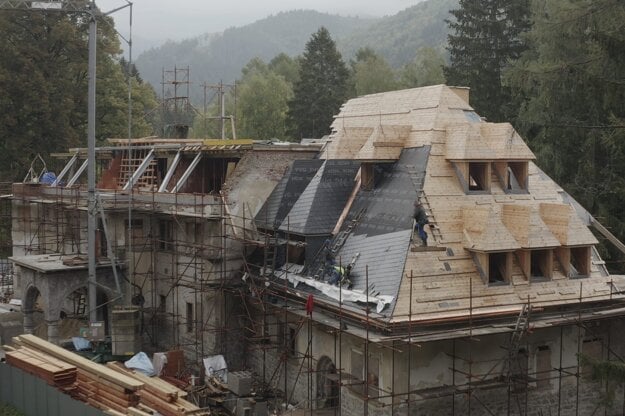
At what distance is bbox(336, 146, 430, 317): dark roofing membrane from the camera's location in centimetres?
2488

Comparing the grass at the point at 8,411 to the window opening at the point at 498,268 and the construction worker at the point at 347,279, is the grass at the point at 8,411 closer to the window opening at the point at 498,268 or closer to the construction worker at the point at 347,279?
the construction worker at the point at 347,279

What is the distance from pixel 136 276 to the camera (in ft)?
115

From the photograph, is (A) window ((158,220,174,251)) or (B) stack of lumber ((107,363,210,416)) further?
(A) window ((158,220,174,251))

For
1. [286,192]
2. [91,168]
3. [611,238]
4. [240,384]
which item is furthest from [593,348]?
[91,168]

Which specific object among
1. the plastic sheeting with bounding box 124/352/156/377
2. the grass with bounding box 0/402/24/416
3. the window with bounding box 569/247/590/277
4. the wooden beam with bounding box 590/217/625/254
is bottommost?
the grass with bounding box 0/402/24/416

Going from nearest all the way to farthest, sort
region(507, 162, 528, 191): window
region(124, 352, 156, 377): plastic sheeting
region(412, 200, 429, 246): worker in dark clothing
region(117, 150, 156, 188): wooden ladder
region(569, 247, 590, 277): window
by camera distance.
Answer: region(412, 200, 429, 246): worker in dark clothing → region(569, 247, 590, 277): window → region(507, 162, 528, 191): window → region(124, 352, 156, 377): plastic sheeting → region(117, 150, 156, 188): wooden ladder

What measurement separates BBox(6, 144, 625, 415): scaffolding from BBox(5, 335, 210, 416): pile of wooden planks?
4230mm

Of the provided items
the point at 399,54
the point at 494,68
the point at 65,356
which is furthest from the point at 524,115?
the point at 399,54

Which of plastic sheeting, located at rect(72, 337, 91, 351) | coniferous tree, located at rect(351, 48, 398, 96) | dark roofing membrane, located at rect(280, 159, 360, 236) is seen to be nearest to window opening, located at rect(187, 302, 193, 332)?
plastic sheeting, located at rect(72, 337, 91, 351)

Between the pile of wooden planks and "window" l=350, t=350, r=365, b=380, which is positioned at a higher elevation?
"window" l=350, t=350, r=365, b=380

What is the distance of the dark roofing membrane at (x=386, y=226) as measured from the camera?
81.6 feet

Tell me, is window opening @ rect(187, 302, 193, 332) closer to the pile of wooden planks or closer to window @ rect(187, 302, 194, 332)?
window @ rect(187, 302, 194, 332)

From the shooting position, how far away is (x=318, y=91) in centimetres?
7012

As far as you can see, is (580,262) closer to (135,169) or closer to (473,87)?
(135,169)
